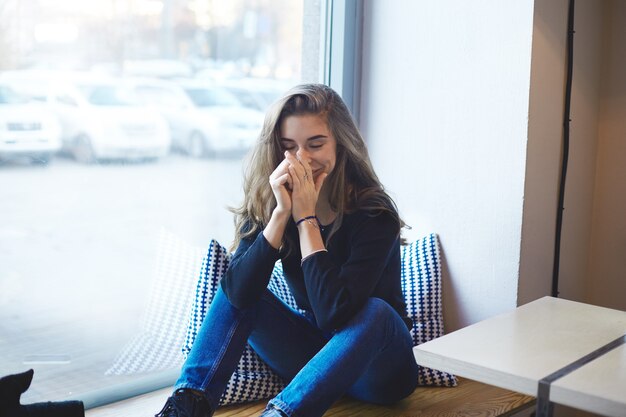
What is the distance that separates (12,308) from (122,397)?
43 cm

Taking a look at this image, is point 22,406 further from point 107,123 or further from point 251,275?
point 107,123

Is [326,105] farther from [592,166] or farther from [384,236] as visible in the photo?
[592,166]

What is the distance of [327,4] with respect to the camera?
2881 mm

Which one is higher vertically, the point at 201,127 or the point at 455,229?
the point at 201,127

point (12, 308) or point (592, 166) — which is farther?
point (592, 166)

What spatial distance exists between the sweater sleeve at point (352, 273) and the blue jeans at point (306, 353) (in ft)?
0.11

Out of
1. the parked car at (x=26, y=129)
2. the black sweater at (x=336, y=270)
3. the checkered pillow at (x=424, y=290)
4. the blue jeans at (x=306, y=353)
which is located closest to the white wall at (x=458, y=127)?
the checkered pillow at (x=424, y=290)

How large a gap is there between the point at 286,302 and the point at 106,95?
2.63 ft

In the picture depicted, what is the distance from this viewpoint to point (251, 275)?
2.07 metres

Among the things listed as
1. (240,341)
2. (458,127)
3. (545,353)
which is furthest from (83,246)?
(545,353)

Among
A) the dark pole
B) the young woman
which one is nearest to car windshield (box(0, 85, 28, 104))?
the young woman

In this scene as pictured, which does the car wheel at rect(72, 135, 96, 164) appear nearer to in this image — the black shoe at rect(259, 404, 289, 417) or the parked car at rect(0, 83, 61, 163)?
the parked car at rect(0, 83, 61, 163)

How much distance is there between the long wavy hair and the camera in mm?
2176

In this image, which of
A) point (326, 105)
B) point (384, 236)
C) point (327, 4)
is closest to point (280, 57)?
point (327, 4)
